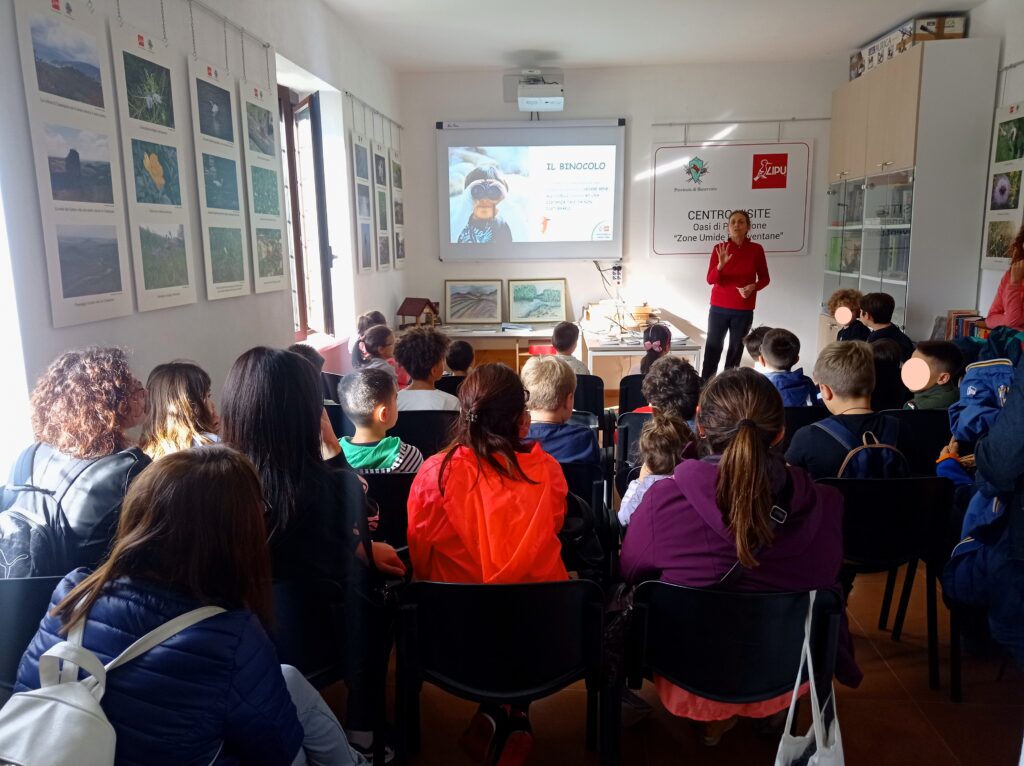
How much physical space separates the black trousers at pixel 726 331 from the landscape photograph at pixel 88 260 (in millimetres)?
4336

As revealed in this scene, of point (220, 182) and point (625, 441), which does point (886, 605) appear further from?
point (220, 182)


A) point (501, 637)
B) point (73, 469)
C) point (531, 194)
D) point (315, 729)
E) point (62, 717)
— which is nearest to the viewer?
point (62, 717)

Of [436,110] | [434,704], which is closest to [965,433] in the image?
[434,704]

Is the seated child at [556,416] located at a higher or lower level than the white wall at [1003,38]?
lower

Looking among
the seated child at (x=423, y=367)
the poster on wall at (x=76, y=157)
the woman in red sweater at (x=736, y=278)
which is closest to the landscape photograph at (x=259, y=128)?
the poster on wall at (x=76, y=157)

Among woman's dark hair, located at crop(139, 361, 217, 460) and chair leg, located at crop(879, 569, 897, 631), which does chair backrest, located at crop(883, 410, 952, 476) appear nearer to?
chair leg, located at crop(879, 569, 897, 631)

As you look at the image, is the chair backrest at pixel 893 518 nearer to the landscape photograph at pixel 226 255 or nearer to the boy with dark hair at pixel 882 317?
the boy with dark hair at pixel 882 317

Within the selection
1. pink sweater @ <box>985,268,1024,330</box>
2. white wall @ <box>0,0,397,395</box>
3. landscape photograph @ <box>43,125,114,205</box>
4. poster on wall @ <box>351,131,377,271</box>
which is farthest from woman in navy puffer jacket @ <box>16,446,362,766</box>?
poster on wall @ <box>351,131,377,271</box>

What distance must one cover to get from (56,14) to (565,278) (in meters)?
5.21

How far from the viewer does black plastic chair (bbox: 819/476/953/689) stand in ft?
6.78

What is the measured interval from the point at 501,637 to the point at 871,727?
1.24 metres

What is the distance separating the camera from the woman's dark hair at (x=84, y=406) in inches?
66.0

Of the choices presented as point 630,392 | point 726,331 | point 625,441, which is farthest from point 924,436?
point 726,331

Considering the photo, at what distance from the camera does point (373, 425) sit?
2242 mm
